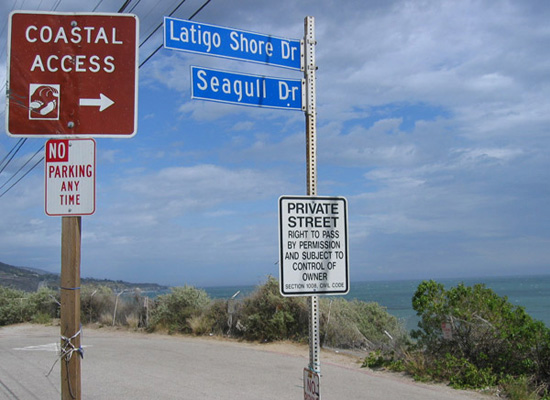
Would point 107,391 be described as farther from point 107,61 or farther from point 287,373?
point 107,61

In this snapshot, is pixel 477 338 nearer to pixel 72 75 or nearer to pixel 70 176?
pixel 70 176

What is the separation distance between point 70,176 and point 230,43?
6.15ft

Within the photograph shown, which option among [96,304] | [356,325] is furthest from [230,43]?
[96,304]

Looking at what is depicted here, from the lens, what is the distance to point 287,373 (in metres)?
11.0

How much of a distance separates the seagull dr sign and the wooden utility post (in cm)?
82

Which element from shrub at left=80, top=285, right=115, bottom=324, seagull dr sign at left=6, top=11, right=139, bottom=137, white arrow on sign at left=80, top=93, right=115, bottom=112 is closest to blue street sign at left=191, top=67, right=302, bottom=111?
seagull dr sign at left=6, top=11, right=139, bottom=137

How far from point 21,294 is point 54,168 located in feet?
79.6

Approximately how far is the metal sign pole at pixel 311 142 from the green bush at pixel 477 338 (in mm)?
6587

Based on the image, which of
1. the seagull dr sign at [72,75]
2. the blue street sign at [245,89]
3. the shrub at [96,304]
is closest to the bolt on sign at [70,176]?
the seagull dr sign at [72,75]

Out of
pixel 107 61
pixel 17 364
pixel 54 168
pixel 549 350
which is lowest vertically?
pixel 17 364

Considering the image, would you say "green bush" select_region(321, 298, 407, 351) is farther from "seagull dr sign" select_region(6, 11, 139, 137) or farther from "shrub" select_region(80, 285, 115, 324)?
"shrub" select_region(80, 285, 115, 324)

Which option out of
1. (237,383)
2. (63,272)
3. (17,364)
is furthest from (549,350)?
(17,364)

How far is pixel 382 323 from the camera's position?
16.5m

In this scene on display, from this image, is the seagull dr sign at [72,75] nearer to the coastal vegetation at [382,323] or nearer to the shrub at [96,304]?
the coastal vegetation at [382,323]
